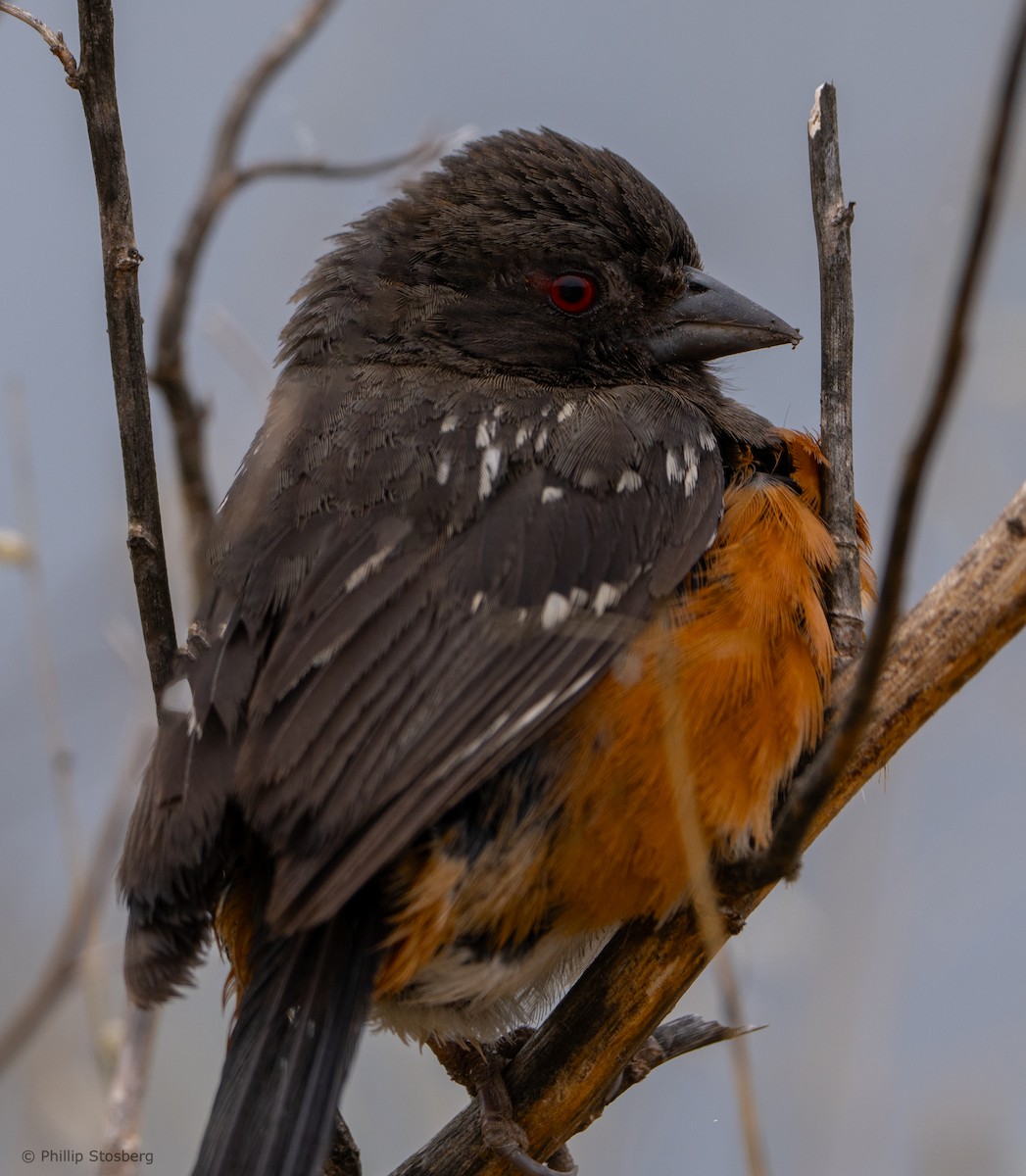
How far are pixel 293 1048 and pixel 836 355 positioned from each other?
136 cm

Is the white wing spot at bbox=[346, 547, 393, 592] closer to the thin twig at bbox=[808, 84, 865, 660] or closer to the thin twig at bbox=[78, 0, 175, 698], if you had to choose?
the thin twig at bbox=[78, 0, 175, 698]

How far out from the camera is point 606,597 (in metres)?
2.31

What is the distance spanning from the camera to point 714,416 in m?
2.71

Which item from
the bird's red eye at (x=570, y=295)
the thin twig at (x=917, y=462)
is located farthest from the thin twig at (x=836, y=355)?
the thin twig at (x=917, y=462)

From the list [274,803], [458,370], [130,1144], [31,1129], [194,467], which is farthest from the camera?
[31,1129]

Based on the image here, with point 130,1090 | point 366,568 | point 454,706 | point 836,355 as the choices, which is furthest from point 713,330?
point 130,1090

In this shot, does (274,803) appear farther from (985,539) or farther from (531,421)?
(985,539)

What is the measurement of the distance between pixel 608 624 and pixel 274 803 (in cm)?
59

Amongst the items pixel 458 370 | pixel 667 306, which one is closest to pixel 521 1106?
pixel 458 370

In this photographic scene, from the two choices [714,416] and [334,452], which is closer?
[334,452]

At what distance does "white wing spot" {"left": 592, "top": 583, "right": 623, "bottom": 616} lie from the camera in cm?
229

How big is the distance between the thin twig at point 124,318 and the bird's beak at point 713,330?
1.11m

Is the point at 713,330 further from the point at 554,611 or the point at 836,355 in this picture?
the point at 554,611

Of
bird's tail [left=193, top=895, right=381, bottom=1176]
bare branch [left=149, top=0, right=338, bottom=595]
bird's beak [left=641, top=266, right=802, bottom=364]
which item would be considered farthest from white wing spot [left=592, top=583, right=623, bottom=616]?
bare branch [left=149, top=0, right=338, bottom=595]
